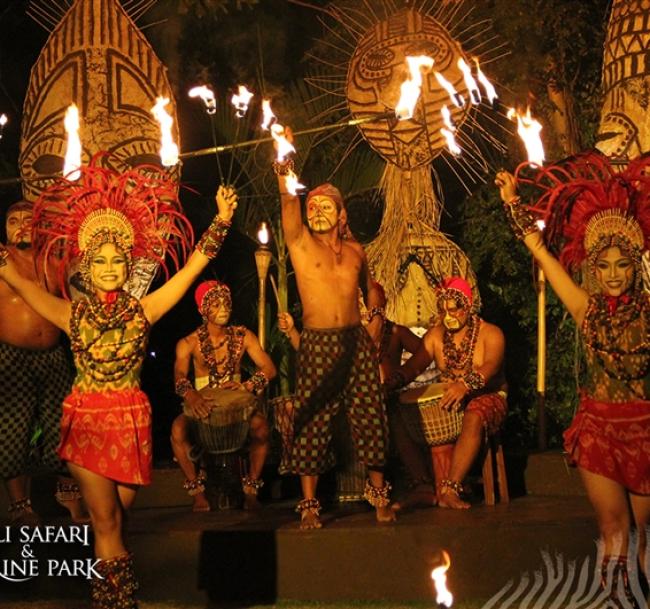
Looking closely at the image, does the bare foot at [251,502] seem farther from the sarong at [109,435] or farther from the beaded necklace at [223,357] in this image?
the sarong at [109,435]

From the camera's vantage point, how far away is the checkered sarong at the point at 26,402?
6.85 metres

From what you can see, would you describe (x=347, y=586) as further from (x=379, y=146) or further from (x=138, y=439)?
(x=379, y=146)

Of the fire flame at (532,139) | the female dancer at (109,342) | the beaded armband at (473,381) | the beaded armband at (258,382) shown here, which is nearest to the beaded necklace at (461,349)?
the beaded armband at (473,381)

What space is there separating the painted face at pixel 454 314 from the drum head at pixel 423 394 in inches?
15.0

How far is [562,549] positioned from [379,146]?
3.38 m

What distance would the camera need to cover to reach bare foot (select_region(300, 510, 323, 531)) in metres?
6.48

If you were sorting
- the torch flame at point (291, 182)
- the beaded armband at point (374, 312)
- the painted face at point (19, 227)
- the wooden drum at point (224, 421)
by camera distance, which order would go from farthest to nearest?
the wooden drum at point (224, 421) < the beaded armband at point (374, 312) < the painted face at point (19, 227) < the torch flame at point (291, 182)

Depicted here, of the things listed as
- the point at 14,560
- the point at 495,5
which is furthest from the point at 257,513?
the point at 495,5

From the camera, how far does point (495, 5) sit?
9.84 m

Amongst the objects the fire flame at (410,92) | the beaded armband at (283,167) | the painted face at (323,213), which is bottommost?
the painted face at (323,213)

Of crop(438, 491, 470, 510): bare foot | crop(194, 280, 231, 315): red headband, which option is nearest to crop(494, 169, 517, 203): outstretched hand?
crop(438, 491, 470, 510): bare foot

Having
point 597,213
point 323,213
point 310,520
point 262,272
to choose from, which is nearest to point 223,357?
point 262,272

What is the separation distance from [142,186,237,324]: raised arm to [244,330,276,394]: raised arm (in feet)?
6.45

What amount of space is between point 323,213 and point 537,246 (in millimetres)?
1579
